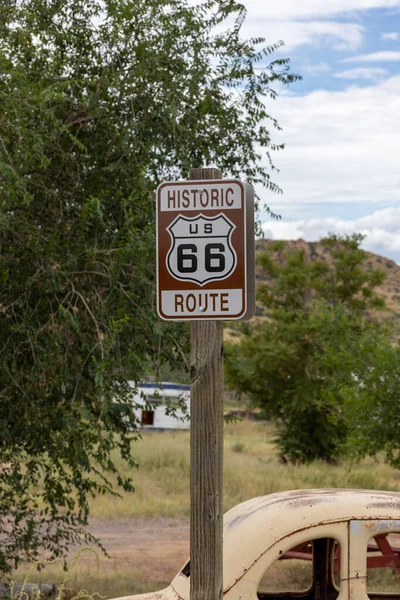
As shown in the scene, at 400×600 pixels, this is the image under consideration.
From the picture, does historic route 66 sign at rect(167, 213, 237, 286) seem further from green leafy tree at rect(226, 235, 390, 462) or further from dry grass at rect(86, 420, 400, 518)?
green leafy tree at rect(226, 235, 390, 462)

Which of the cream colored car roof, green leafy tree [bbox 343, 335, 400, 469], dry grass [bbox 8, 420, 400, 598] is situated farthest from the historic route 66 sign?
green leafy tree [bbox 343, 335, 400, 469]

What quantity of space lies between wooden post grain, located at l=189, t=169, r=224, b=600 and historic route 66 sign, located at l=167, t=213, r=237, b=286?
0.74ft

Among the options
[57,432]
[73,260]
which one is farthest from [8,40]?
[57,432]

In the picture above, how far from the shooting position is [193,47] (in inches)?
340

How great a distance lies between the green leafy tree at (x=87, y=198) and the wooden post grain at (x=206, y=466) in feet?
10.6

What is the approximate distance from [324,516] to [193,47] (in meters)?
5.83

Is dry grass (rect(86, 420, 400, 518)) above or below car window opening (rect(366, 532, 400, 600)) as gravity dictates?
below

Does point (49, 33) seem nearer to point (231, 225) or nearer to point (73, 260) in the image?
point (73, 260)

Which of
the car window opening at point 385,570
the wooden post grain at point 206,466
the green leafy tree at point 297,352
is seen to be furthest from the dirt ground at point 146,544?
the wooden post grain at point 206,466

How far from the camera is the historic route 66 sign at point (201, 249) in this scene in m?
3.64

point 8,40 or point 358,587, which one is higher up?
point 8,40

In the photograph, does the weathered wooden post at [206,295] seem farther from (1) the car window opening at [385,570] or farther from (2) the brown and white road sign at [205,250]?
(1) the car window opening at [385,570]

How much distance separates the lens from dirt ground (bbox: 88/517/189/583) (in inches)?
465

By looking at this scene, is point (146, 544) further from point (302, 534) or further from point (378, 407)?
point (302, 534)
